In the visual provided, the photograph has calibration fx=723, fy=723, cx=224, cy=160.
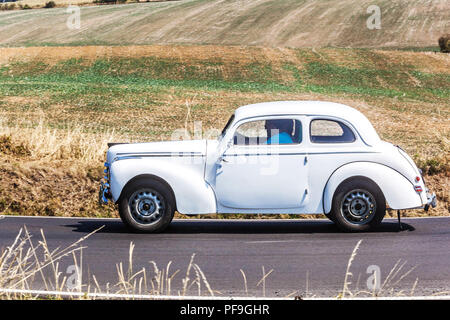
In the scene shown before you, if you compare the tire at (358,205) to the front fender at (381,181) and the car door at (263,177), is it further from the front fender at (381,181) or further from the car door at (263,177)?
the car door at (263,177)

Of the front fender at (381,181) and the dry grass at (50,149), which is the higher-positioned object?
the dry grass at (50,149)

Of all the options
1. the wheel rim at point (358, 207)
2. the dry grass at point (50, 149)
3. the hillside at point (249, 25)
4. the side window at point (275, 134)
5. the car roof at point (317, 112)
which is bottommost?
the wheel rim at point (358, 207)

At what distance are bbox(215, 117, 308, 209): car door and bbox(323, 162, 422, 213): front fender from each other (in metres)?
0.37

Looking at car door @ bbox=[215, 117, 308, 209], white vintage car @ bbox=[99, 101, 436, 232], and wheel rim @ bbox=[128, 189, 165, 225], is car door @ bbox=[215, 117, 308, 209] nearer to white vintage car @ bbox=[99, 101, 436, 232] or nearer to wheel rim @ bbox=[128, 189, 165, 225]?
white vintage car @ bbox=[99, 101, 436, 232]

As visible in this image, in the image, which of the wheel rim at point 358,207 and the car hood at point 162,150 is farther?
the car hood at point 162,150

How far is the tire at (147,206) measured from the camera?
10469 mm

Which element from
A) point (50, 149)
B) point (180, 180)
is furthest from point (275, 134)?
point (50, 149)

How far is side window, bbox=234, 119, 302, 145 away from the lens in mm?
10672

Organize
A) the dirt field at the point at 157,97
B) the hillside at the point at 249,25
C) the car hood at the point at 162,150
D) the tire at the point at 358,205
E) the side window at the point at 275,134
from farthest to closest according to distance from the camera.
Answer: the hillside at the point at 249,25 < the dirt field at the point at 157,97 < the side window at the point at 275,134 < the car hood at the point at 162,150 < the tire at the point at 358,205

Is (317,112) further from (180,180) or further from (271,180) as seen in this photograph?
(180,180)

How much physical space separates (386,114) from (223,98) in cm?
913

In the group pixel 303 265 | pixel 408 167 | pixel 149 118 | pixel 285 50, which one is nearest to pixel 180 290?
pixel 303 265

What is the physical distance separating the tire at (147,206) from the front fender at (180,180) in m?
0.11

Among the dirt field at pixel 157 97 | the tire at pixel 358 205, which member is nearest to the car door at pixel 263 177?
the tire at pixel 358 205
